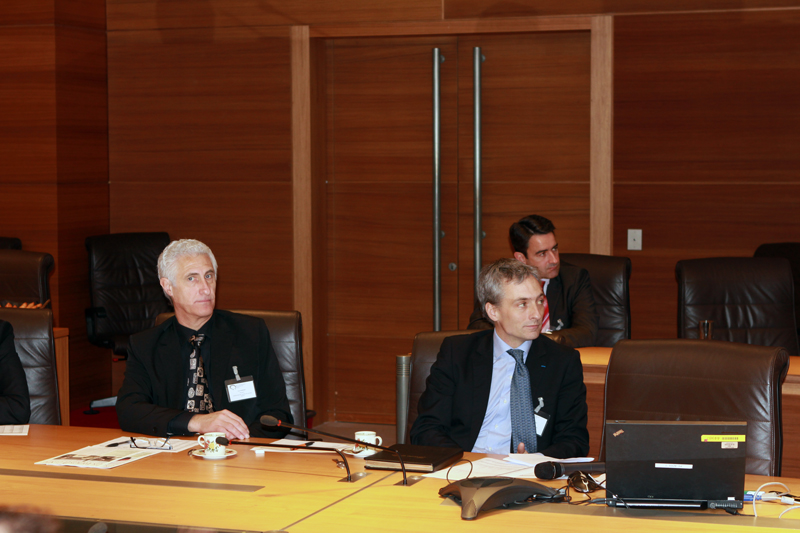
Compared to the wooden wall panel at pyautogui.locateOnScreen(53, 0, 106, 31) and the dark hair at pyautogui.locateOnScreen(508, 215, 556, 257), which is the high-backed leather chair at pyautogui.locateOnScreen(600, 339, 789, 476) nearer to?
the dark hair at pyautogui.locateOnScreen(508, 215, 556, 257)

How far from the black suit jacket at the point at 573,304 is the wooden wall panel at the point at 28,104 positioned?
11.0ft

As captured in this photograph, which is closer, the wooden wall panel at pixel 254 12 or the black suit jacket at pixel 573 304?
the black suit jacket at pixel 573 304

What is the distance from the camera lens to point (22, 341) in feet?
11.3

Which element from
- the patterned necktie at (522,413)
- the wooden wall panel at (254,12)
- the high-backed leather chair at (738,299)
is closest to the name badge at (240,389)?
the patterned necktie at (522,413)

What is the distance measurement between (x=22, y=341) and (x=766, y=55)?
176 inches

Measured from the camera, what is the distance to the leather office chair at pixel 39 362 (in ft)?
11.3

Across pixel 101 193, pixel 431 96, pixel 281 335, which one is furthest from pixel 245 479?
pixel 101 193

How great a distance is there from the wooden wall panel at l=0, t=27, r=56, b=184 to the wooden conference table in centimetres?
394

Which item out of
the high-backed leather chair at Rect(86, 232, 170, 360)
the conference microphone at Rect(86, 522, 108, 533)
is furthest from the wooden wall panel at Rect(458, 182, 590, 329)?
the conference microphone at Rect(86, 522, 108, 533)

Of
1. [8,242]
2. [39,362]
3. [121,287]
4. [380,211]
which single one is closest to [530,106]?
[380,211]

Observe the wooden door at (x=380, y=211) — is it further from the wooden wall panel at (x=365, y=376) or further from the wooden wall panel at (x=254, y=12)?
the wooden wall panel at (x=254, y=12)

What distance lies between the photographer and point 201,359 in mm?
3395

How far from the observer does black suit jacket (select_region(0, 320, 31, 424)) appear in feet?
10.6

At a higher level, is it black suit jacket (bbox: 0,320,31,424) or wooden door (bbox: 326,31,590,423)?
wooden door (bbox: 326,31,590,423)
